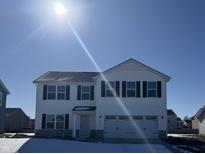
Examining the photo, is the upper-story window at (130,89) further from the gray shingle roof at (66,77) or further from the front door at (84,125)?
the front door at (84,125)

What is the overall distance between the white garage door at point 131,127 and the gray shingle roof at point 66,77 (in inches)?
197

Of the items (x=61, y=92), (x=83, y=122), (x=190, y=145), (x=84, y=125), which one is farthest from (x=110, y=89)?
(x=190, y=145)

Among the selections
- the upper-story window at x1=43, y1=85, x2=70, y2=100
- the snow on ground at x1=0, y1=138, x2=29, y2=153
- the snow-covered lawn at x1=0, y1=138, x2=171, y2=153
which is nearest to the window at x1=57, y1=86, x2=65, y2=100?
the upper-story window at x1=43, y1=85, x2=70, y2=100

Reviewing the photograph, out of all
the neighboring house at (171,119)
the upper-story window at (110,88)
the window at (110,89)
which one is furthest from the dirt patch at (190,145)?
the neighboring house at (171,119)

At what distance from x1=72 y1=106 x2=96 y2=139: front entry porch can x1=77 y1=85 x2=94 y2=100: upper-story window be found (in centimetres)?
110

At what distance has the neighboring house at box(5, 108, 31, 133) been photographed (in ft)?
176

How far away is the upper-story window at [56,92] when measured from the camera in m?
32.3

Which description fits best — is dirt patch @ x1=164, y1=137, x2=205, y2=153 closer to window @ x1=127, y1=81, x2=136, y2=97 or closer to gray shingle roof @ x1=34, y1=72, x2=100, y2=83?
window @ x1=127, y1=81, x2=136, y2=97

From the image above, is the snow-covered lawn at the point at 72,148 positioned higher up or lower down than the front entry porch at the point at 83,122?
lower down

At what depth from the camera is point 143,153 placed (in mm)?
17172

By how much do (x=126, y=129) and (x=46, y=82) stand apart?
8915 mm

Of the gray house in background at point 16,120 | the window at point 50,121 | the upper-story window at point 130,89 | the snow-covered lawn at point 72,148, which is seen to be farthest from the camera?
the gray house in background at point 16,120

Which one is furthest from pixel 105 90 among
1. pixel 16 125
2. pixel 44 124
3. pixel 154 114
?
pixel 16 125

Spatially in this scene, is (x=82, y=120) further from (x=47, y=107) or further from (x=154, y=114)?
(x=154, y=114)
